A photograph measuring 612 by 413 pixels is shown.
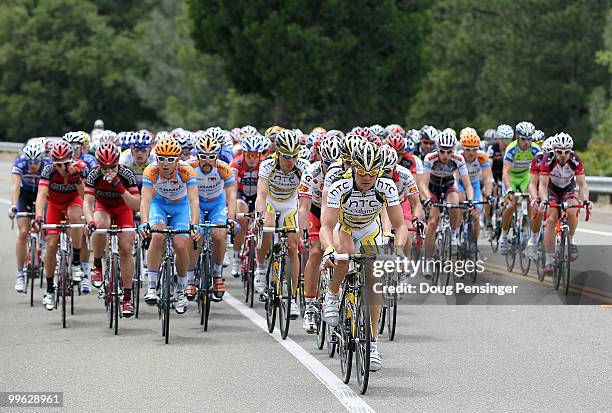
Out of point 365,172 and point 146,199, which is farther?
point 146,199

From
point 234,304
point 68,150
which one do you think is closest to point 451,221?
point 234,304

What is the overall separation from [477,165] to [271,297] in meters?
7.38

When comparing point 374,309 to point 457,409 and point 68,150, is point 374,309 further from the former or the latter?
point 68,150

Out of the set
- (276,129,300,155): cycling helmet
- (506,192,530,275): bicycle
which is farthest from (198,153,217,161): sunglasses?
(506,192,530,275): bicycle

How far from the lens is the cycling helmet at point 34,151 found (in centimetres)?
1662

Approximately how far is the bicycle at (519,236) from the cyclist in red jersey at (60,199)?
6.23 metres

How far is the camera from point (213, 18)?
49.6 meters

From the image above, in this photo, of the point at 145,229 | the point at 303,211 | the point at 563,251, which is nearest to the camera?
the point at 303,211

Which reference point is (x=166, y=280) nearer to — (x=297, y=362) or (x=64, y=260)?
A: (x=64, y=260)

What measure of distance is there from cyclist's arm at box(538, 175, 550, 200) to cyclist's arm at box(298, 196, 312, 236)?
4947 millimetres

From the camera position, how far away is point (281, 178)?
15008 millimetres

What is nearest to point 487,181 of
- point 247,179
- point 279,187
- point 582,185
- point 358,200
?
point 582,185

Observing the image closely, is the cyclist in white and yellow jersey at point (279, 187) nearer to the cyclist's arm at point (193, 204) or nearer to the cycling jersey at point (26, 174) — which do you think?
the cyclist's arm at point (193, 204)

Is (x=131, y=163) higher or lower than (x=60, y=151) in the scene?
lower
